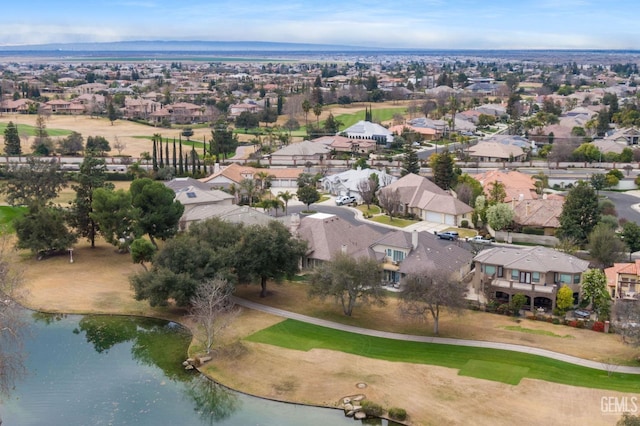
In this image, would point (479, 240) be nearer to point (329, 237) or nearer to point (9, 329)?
point (329, 237)

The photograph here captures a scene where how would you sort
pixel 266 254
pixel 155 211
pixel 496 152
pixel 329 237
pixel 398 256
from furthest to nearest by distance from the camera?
pixel 496 152, pixel 155 211, pixel 329 237, pixel 398 256, pixel 266 254

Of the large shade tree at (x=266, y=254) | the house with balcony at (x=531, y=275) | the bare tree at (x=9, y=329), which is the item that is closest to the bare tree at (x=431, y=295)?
the house with balcony at (x=531, y=275)

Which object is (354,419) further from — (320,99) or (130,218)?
(320,99)

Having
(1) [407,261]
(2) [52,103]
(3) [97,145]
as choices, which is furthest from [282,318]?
(2) [52,103]

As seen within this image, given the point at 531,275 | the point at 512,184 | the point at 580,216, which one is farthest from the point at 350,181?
the point at 531,275

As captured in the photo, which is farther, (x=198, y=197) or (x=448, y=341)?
(x=198, y=197)

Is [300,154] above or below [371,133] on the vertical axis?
below
